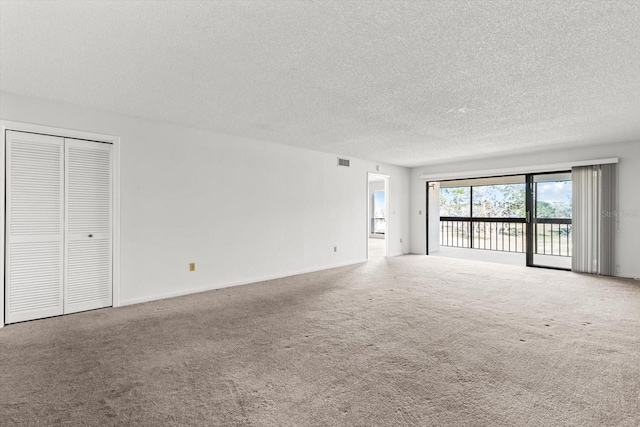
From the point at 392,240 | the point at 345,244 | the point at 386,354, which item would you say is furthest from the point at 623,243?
the point at 386,354

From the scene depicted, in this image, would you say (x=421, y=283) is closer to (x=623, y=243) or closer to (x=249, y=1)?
(x=623, y=243)

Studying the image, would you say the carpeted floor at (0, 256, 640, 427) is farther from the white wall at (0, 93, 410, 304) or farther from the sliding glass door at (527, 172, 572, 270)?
the sliding glass door at (527, 172, 572, 270)

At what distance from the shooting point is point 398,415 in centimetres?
180

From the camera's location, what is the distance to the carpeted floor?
1.83 m

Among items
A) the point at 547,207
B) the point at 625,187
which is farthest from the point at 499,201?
the point at 625,187

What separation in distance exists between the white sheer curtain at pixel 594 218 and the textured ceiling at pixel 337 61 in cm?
142

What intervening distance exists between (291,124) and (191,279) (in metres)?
2.65

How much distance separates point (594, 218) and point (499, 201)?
2.48 metres

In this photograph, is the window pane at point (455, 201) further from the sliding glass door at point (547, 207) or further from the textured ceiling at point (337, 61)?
the textured ceiling at point (337, 61)

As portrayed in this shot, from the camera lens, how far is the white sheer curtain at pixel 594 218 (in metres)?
5.54

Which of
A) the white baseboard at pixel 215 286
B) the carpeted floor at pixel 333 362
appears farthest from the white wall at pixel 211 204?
the carpeted floor at pixel 333 362

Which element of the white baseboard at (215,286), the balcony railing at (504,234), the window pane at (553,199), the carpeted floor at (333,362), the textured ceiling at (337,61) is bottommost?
the carpeted floor at (333,362)

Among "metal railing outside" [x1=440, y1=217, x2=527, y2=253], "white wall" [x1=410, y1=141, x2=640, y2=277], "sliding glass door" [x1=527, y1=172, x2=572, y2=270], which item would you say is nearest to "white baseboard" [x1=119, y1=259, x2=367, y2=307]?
"sliding glass door" [x1=527, y1=172, x2=572, y2=270]

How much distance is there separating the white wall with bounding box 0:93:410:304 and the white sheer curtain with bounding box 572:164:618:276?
4.27 meters
